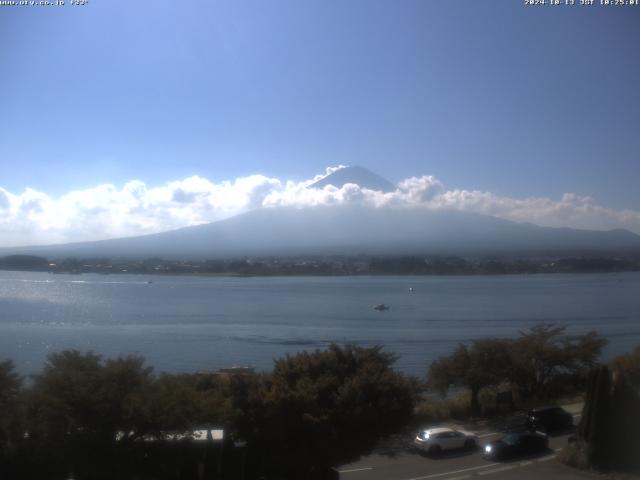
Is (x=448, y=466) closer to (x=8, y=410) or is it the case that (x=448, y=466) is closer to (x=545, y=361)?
(x=8, y=410)

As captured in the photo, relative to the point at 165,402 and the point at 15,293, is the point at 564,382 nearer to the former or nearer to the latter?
the point at 165,402

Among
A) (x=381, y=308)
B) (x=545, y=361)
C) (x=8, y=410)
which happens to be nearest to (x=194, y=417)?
(x=8, y=410)

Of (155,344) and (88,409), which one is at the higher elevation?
(88,409)

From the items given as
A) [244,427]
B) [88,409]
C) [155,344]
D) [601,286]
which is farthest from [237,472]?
[601,286]

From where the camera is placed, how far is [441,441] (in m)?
10.2

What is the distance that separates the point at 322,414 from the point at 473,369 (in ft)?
26.7

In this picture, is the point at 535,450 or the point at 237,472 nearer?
the point at 237,472

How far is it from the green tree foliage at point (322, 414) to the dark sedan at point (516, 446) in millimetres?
1794

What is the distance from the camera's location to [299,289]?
53906 millimetres

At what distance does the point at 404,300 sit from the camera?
144 feet

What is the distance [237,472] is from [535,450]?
4.97m

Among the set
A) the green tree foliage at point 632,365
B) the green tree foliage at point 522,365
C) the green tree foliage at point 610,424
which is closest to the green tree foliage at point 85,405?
the green tree foliage at point 610,424

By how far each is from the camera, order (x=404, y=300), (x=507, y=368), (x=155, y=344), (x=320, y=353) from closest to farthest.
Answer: (x=320, y=353) → (x=507, y=368) → (x=155, y=344) → (x=404, y=300)

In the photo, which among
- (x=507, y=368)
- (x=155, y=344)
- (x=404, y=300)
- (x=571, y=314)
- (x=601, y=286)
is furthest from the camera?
(x=601, y=286)
